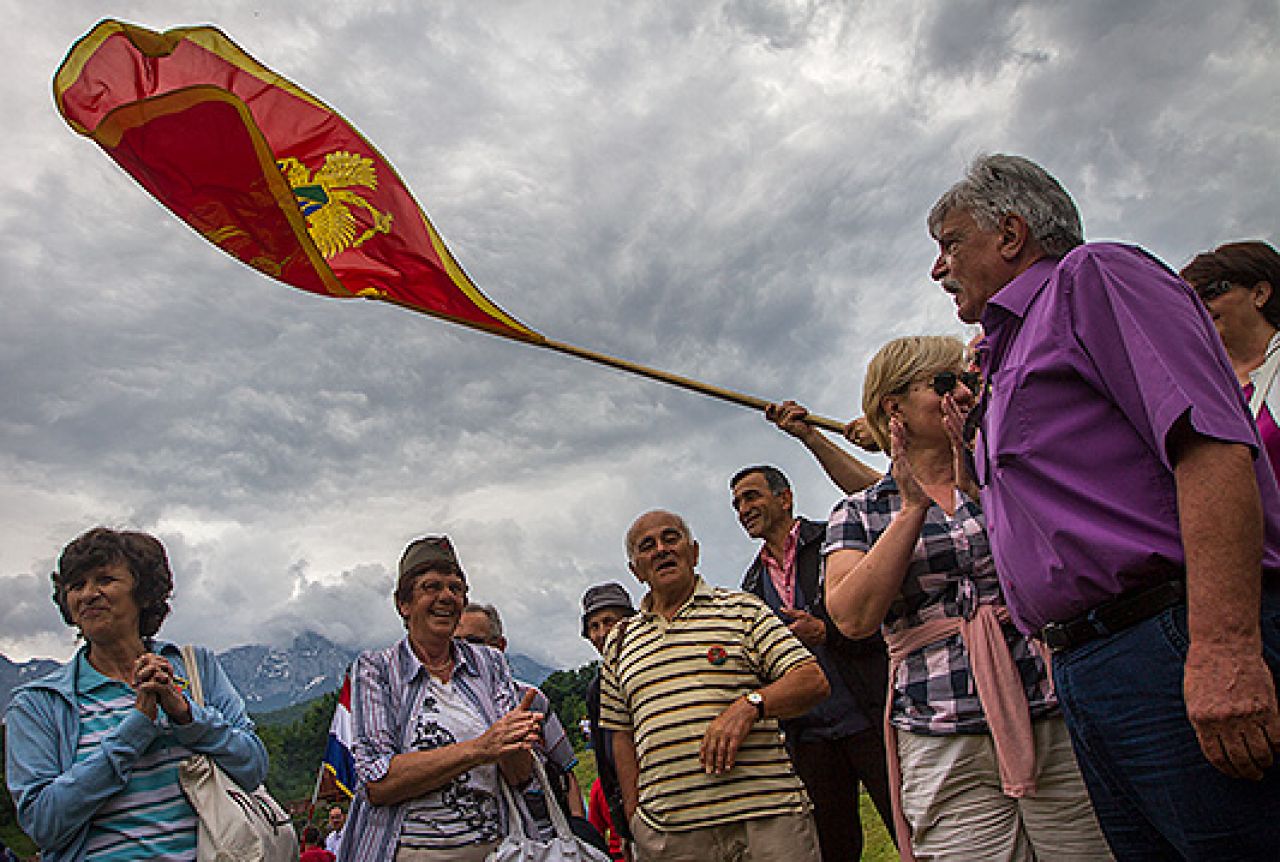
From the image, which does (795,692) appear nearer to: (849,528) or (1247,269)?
(849,528)

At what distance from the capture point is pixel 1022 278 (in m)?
2.36

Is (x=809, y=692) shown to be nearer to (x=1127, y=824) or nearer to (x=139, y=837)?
(x=1127, y=824)

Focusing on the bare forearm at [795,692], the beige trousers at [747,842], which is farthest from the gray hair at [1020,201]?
the beige trousers at [747,842]

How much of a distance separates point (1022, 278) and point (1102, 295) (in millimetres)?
296

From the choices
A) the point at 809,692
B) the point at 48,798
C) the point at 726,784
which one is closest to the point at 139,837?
the point at 48,798

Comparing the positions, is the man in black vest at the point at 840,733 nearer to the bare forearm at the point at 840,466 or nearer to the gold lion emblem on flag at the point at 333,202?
the bare forearm at the point at 840,466

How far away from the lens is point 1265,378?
3270 mm

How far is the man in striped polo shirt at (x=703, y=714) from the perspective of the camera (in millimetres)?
3777

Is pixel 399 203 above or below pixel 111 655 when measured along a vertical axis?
above

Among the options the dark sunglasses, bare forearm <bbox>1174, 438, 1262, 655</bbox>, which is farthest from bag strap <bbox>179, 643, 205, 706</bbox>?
bare forearm <bbox>1174, 438, 1262, 655</bbox>

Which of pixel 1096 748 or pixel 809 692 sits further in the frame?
pixel 809 692

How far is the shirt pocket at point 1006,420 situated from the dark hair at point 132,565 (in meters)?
3.40

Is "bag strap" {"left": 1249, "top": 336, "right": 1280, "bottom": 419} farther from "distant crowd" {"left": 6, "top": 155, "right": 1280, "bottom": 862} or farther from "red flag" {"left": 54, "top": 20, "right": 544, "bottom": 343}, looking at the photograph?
"red flag" {"left": 54, "top": 20, "right": 544, "bottom": 343}

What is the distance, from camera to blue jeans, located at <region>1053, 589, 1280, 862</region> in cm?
182
